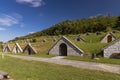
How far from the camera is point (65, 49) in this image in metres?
42.2

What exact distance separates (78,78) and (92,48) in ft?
74.1

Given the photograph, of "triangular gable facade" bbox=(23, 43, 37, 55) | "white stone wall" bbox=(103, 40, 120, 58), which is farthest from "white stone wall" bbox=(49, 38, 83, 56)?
"triangular gable facade" bbox=(23, 43, 37, 55)

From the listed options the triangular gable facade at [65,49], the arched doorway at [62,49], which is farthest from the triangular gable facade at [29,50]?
the arched doorway at [62,49]

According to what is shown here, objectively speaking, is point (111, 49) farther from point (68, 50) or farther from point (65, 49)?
point (65, 49)

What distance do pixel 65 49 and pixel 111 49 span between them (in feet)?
39.8

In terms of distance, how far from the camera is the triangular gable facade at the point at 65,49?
3803 cm

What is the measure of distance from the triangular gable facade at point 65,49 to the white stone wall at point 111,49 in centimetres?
528

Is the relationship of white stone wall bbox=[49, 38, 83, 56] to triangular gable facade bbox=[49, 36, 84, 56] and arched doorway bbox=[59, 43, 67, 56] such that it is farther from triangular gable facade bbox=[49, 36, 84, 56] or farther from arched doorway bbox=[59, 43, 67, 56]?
arched doorway bbox=[59, 43, 67, 56]

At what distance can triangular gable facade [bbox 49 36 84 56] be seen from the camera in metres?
38.0

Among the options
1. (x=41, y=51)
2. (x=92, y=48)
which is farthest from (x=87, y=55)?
(x=41, y=51)

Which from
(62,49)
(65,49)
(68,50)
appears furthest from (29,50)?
(68,50)

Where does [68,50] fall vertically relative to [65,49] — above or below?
below

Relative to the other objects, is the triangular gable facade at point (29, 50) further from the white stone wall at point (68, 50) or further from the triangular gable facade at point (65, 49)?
the triangular gable facade at point (65, 49)

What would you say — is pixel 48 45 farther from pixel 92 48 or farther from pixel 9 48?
pixel 9 48
